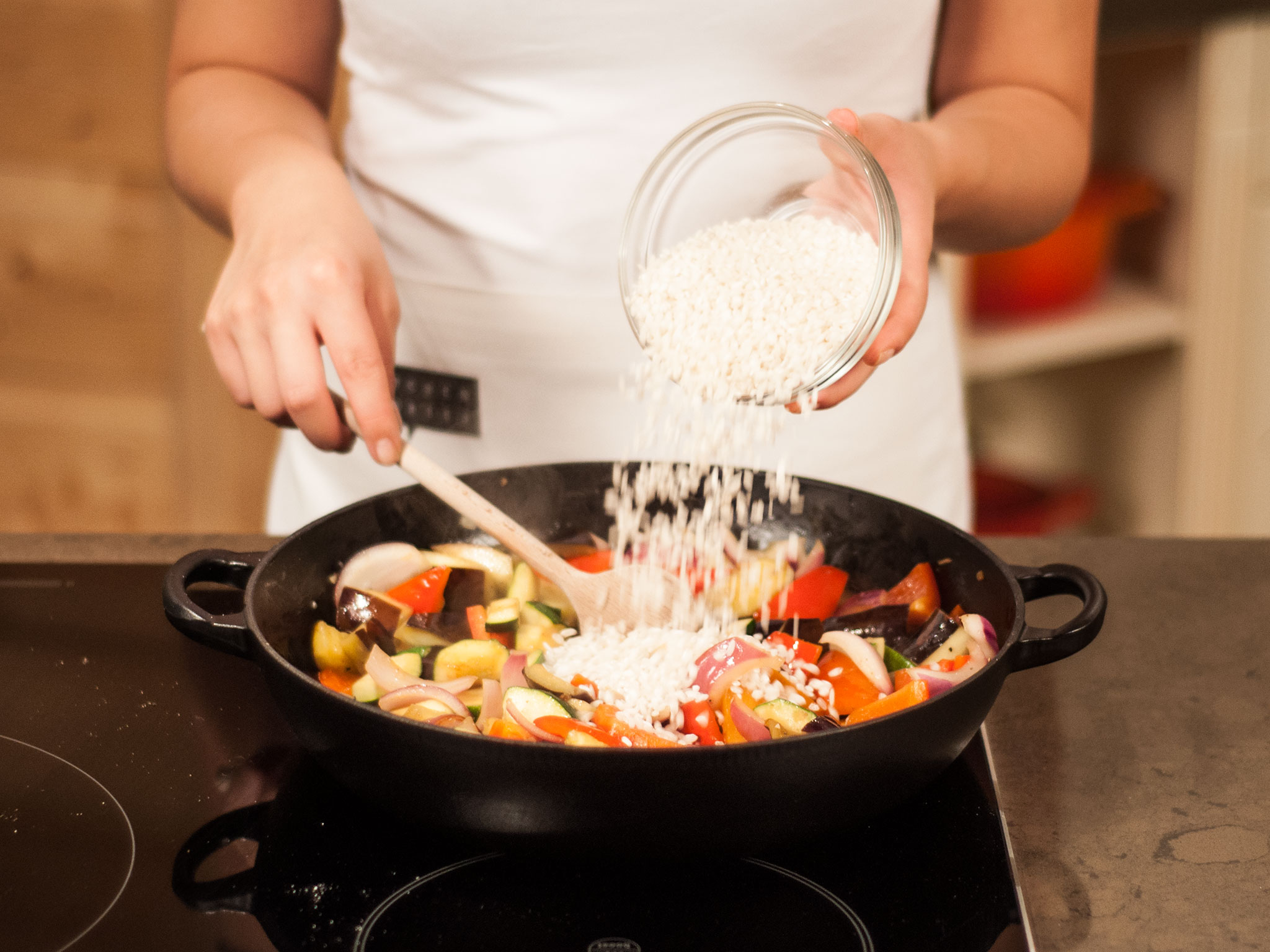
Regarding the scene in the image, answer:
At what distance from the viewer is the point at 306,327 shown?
88cm

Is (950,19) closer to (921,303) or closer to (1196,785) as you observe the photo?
(921,303)

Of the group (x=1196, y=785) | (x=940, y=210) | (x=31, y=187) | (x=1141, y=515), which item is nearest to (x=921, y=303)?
(x=940, y=210)

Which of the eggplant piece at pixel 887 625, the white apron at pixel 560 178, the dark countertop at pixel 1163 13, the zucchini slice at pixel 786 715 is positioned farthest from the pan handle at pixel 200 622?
the dark countertop at pixel 1163 13

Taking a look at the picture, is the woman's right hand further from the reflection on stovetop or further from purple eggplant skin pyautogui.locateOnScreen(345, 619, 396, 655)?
the reflection on stovetop

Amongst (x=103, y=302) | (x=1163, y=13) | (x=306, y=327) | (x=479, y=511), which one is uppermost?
(x=1163, y=13)

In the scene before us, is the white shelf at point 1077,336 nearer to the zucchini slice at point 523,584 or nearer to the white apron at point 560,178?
the white apron at point 560,178

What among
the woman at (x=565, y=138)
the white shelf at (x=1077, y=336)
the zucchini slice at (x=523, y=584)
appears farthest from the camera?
the white shelf at (x=1077, y=336)

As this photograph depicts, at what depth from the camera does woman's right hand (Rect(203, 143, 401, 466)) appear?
883mm

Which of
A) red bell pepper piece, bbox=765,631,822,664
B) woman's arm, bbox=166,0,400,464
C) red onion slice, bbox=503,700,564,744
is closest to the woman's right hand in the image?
woman's arm, bbox=166,0,400,464

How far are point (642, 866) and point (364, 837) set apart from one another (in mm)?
172

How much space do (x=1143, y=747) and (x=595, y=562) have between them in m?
0.47

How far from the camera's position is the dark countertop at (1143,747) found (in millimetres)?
682

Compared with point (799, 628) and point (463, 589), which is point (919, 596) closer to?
point (799, 628)

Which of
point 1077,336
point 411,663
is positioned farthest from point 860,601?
point 1077,336
